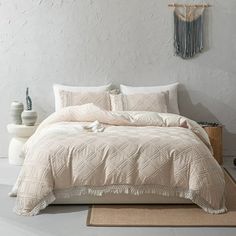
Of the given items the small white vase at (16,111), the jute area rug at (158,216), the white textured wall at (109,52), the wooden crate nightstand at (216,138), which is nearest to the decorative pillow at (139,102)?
the white textured wall at (109,52)

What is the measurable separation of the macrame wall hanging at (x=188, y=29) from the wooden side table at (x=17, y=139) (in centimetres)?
198

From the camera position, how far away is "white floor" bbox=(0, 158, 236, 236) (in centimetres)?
333

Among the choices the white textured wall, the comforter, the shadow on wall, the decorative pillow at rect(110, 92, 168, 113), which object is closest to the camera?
the comforter

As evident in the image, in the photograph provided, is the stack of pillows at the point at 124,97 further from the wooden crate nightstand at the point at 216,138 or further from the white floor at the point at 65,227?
the white floor at the point at 65,227

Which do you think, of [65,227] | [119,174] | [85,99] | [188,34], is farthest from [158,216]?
[188,34]

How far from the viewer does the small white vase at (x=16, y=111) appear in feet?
18.7

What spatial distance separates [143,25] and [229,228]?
10.3 ft

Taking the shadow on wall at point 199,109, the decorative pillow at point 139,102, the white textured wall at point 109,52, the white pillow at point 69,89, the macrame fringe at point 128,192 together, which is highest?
the white textured wall at point 109,52

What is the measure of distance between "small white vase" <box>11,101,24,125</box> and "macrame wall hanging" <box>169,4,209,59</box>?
6.41 feet

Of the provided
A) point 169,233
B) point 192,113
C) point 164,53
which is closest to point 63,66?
point 164,53

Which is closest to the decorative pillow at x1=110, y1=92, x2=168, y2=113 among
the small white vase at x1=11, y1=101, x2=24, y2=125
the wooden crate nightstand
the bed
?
the wooden crate nightstand

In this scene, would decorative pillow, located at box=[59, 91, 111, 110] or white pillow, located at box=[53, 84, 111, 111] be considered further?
white pillow, located at box=[53, 84, 111, 111]

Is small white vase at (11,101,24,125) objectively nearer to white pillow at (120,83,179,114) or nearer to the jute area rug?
white pillow at (120,83,179,114)

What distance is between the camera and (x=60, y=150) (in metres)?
3.84
